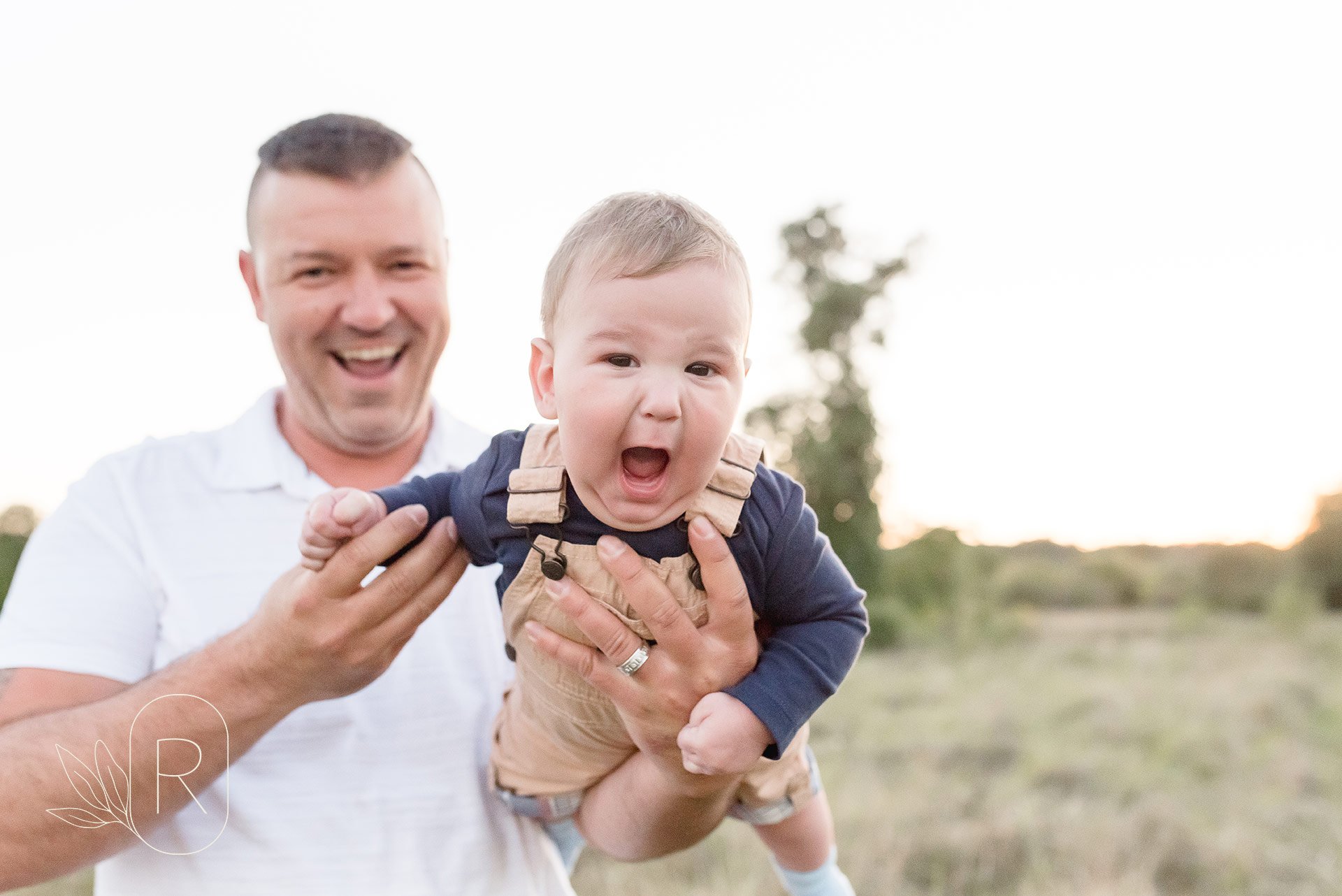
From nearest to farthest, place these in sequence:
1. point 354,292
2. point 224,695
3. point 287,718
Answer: point 224,695
point 287,718
point 354,292

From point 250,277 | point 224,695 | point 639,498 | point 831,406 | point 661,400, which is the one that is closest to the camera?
point 661,400

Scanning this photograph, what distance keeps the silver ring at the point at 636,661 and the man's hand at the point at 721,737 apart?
15cm

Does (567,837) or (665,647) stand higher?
(665,647)

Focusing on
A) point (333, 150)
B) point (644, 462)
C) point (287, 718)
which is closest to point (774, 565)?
point (644, 462)

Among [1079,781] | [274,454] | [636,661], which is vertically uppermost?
[274,454]

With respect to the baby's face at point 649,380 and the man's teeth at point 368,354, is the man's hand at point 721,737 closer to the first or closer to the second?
the baby's face at point 649,380

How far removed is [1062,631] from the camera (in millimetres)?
14969

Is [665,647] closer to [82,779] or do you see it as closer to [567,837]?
[567,837]

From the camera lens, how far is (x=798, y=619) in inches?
91.3

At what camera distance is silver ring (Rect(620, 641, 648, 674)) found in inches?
88.0

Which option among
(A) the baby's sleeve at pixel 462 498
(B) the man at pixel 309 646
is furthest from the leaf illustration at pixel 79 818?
(A) the baby's sleeve at pixel 462 498

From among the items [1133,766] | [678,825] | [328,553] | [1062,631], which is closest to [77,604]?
[328,553]

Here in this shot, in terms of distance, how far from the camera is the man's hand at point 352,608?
2309 mm

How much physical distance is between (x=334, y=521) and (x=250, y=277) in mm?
1496
